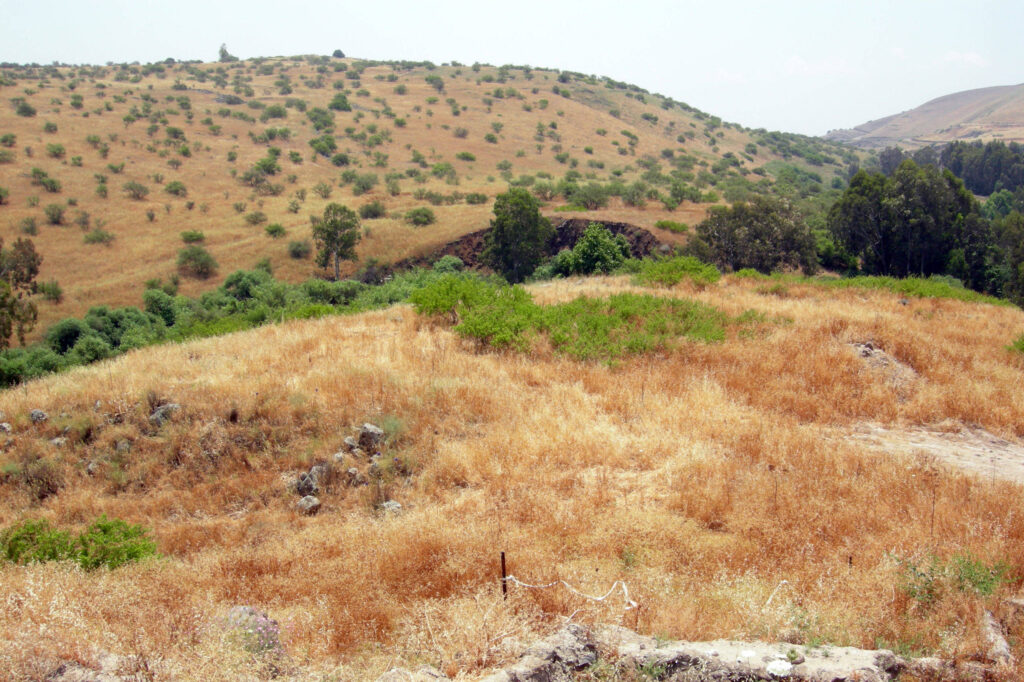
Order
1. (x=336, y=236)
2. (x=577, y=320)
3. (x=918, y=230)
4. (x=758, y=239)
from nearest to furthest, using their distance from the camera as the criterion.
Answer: (x=577, y=320), (x=758, y=239), (x=336, y=236), (x=918, y=230)

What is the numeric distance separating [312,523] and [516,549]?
2477mm

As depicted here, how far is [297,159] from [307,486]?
52.8m

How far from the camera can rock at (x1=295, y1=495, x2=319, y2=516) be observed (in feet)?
21.5

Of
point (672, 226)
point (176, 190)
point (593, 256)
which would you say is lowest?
point (593, 256)

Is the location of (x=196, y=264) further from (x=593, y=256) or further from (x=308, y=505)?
(x=308, y=505)

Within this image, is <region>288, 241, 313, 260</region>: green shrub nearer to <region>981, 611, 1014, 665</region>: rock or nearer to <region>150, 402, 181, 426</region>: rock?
<region>150, 402, 181, 426</region>: rock

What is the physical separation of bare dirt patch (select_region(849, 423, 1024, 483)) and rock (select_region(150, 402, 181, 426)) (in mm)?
9402

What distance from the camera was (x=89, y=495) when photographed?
7.01 meters

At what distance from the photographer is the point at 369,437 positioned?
24.8 feet

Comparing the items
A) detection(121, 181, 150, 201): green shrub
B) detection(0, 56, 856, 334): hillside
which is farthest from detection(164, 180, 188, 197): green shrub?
detection(121, 181, 150, 201): green shrub

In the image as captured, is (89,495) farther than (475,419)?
A: No

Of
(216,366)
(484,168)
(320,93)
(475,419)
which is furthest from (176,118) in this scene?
(475,419)

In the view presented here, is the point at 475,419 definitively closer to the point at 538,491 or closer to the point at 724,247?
the point at 538,491

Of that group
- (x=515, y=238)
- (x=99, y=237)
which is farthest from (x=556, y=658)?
(x=99, y=237)
